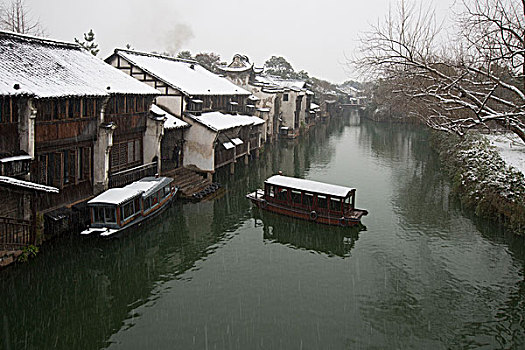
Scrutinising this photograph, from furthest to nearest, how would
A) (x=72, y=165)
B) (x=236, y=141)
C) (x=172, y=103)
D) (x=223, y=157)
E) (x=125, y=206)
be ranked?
(x=236, y=141) < (x=223, y=157) < (x=172, y=103) < (x=125, y=206) < (x=72, y=165)

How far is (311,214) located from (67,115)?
1234 cm

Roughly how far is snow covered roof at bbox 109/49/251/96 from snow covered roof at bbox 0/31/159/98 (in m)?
6.95

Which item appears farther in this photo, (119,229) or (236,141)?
(236,141)

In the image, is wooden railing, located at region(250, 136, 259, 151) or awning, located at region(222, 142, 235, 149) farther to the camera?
wooden railing, located at region(250, 136, 259, 151)

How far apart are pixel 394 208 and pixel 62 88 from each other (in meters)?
A: 18.9

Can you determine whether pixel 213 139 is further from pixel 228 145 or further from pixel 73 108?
pixel 73 108

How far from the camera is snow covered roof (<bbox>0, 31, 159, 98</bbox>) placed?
1758 centimetres

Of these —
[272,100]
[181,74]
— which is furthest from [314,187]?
[272,100]

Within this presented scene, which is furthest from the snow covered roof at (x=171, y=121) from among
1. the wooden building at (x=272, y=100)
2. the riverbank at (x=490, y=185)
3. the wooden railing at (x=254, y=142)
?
the wooden building at (x=272, y=100)

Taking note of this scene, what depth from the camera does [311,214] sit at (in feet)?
78.1

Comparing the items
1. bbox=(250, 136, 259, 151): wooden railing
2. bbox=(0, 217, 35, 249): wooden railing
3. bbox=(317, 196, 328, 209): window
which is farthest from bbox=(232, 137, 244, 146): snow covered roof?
bbox=(0, 217, 35, 249): wooden railing

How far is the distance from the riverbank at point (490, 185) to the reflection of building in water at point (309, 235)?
698cm

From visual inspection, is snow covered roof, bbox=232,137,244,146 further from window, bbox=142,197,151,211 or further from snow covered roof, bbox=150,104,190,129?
window, bbox=142,197,151,211

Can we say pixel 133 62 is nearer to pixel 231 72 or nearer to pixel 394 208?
pixel 394 208
